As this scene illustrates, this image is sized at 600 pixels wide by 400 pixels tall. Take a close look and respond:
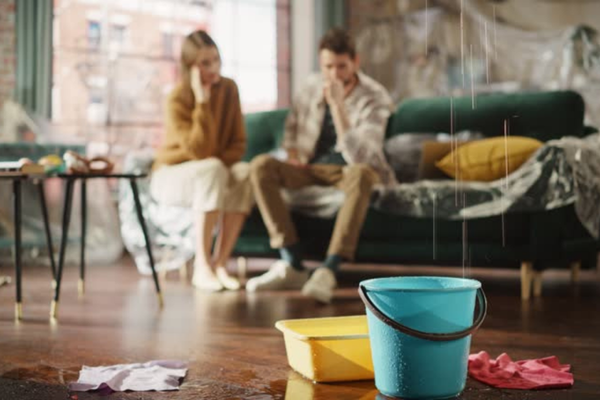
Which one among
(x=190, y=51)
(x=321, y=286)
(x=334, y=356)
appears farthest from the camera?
(x=190, y=51)

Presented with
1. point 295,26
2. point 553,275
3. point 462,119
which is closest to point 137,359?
point 462,119

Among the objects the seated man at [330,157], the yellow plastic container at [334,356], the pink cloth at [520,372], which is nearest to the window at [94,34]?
the seated man at [330,157]

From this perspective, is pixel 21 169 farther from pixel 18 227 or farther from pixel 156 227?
pixel 156 227

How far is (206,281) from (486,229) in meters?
1.10

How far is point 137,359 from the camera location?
6.31 feet

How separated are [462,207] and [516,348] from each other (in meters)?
1.15

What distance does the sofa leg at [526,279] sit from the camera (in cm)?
298

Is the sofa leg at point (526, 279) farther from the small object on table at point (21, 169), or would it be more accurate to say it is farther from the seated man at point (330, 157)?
the small object on table at point (21, 169)

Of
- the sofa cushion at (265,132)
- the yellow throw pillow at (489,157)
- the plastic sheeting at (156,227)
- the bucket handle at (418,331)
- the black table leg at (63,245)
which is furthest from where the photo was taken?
the sofa cushion at (265,132)

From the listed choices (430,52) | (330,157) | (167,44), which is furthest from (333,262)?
(430,52)

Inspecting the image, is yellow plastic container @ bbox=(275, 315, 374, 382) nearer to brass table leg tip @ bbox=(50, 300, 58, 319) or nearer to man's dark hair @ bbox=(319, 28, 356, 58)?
brass table leg tip @ bbox=(50, 300, 58, 319)

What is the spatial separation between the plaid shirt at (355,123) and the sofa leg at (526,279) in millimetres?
632

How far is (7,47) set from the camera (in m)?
4.75

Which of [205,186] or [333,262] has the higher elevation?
[205,186]
